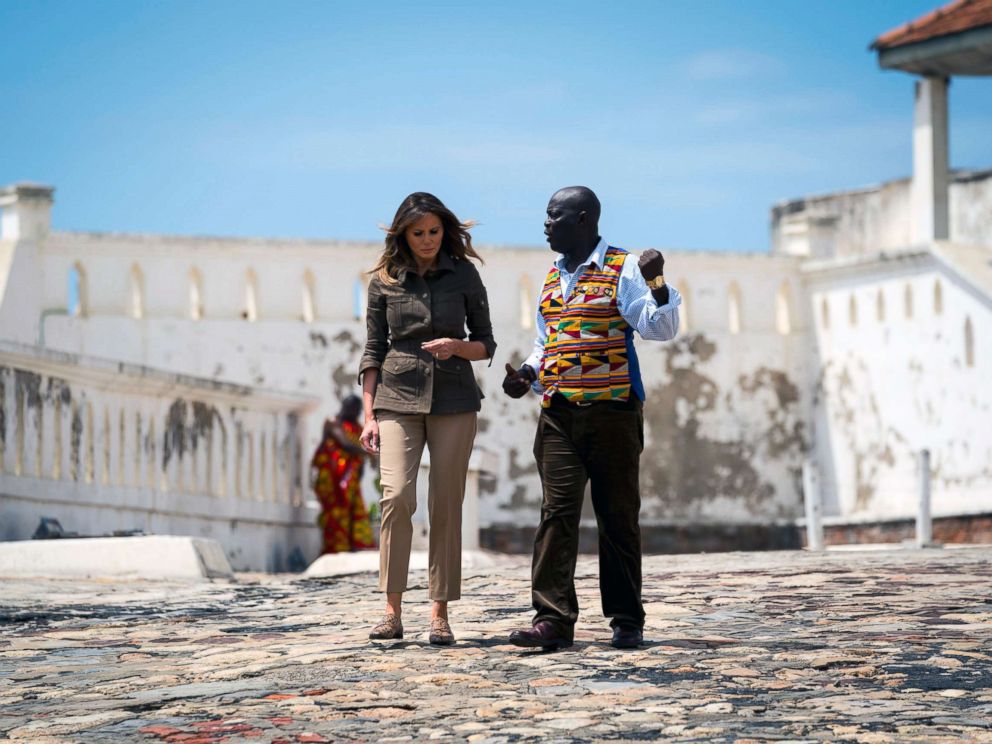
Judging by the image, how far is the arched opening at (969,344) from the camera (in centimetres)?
2169

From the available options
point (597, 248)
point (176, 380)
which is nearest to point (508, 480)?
point (176, 380)

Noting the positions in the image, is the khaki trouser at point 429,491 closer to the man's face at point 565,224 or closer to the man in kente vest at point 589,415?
the man in kente vest at point 589,415

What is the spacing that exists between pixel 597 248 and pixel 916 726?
2236 mm

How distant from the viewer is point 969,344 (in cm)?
2177

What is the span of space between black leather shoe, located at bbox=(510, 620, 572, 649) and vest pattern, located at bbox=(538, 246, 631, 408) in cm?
74

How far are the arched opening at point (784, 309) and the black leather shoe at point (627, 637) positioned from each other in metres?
17.6

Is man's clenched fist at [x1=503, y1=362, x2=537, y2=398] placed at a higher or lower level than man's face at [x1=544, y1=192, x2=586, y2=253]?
lower

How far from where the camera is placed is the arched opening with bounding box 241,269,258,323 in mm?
22000

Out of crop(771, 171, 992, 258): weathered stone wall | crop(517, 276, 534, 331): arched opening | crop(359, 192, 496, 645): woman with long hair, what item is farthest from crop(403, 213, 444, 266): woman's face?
crop(771, 171, 992, 258): weathered stone wall

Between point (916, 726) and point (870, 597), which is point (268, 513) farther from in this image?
point (916, 726)

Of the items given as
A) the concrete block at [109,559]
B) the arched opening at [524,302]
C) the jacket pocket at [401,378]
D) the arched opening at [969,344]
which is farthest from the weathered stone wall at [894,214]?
the jacket pocket at [401,378]

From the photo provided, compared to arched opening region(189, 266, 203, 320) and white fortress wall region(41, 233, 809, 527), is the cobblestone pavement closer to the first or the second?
white fortress wall region(41, 233, 809, 527)

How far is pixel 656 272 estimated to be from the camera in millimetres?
6371

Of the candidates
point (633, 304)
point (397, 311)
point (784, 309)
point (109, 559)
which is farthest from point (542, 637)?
point (784, 309)
